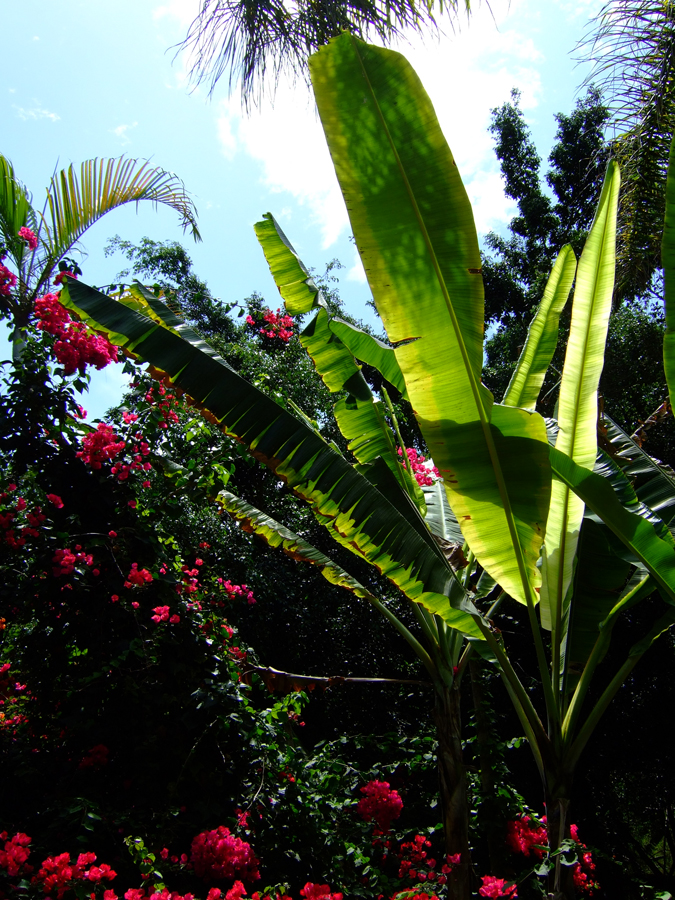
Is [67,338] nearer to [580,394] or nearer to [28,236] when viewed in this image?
[28,236]

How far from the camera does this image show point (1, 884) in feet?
6.77

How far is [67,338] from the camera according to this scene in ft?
11.4

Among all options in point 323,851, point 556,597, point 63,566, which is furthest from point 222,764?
point 556,597

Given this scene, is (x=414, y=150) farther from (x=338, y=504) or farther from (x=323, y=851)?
(x=323, y=851)

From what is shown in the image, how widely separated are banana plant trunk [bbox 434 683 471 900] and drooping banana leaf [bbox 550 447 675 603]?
Result: 144cm

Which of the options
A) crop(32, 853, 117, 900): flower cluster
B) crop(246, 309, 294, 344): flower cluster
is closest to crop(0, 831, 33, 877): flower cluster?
crop(32, 853, 117, 900): flower cluster

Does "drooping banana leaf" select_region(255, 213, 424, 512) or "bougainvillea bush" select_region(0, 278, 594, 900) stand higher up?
"drooping banana leaf" select_region(255, 213, 424, 512)

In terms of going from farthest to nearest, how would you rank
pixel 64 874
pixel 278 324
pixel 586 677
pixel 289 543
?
1. pixel 278 324
2. pixel 289 543
3. pixel 586 677
4. pixel 64 874

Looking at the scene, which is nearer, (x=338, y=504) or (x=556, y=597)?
(x=338, y=504)

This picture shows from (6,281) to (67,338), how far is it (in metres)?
0.64

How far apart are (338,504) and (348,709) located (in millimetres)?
5248

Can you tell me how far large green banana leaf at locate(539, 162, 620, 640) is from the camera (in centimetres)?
265

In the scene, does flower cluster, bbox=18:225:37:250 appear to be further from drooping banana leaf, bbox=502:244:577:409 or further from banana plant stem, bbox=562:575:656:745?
banana plant stem, bbox=562:575:656:745

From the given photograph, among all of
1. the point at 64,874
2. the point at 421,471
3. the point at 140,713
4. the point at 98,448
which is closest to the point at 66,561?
the point at 98,448
